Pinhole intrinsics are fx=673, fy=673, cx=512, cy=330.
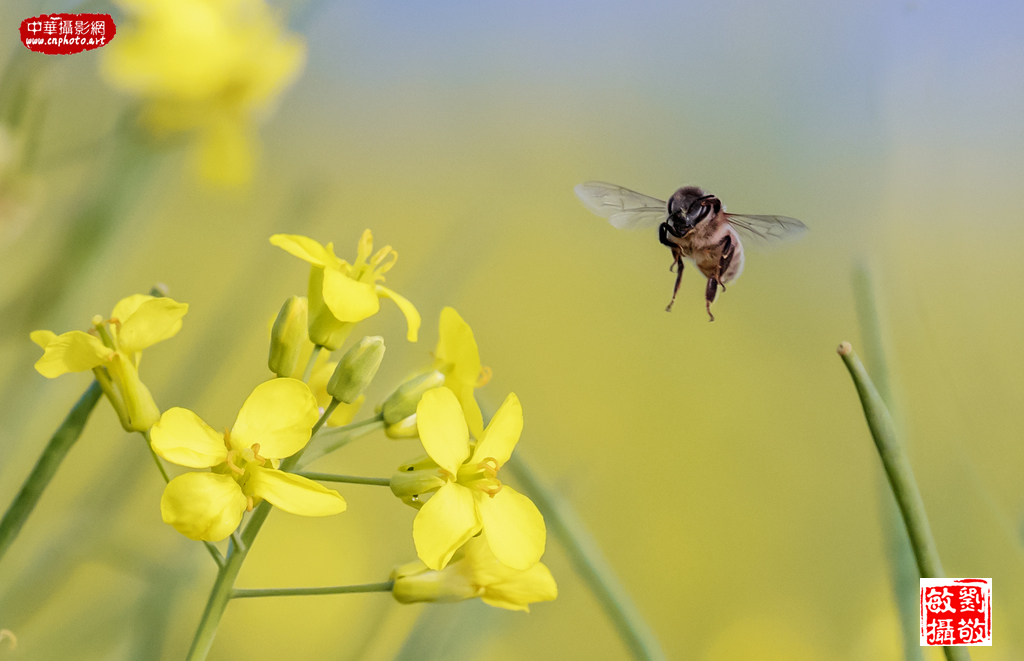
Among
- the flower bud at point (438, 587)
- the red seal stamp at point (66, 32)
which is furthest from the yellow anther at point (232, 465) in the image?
the red seal stamp at point (66, 32)

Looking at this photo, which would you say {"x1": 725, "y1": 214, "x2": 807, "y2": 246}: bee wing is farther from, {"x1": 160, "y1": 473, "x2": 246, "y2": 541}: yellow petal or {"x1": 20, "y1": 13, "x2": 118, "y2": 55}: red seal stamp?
{"x1": 20, "y1": 13, "x2": 118, "y2": 55}: red seal stamp

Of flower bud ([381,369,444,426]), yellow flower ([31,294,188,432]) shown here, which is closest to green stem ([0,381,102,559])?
yellow flower ([31,294,188,432])

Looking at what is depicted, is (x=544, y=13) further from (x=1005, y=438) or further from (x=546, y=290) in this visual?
(x=1005, y=438)

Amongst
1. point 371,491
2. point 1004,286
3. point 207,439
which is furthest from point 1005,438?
point 207,439

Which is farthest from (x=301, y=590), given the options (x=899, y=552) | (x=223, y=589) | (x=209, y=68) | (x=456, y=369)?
(x=209, y=68)

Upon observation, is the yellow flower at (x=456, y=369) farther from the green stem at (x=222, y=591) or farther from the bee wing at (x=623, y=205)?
the bee wing at (x=623, y=205)
